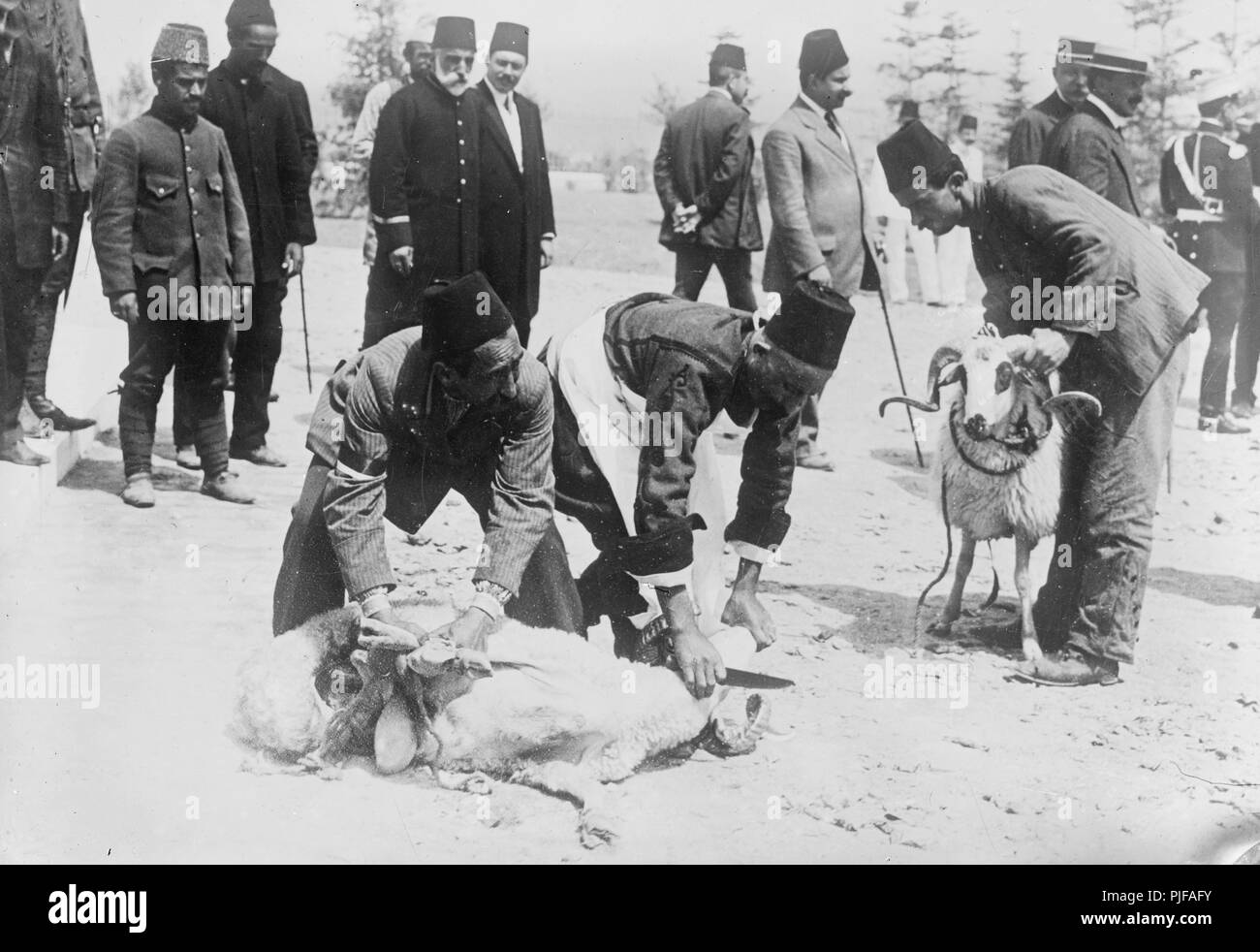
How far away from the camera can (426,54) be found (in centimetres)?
618

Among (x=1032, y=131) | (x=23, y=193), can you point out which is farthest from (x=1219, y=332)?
(x=23, y=193)

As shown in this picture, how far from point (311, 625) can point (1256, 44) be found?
5.01 meters

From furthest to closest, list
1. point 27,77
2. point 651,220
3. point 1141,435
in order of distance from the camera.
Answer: point 651,220, point 27,77, point 1141,435

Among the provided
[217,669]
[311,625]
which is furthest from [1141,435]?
[217,669]

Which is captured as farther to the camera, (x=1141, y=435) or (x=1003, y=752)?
→ (x=1141, y=435)

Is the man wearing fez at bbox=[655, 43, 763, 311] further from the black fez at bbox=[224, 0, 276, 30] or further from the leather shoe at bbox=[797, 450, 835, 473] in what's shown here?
the black fez at bbox=[224, 0, 276, 30]

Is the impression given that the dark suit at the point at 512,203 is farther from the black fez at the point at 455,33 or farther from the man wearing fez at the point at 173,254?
the man wearing fez at the point at 173,254

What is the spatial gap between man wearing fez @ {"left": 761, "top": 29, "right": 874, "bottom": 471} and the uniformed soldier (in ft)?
9.39

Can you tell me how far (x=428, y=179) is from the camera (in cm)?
623

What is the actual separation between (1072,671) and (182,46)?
4.16 metres

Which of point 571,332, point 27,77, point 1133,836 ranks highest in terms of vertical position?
point 27,77

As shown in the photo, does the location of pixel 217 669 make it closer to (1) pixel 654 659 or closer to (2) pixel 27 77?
(1) pixel 654 659

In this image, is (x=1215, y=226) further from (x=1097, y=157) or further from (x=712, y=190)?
(x=1097, y=157)

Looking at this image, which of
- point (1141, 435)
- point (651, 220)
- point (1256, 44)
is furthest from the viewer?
point (651, 220)
